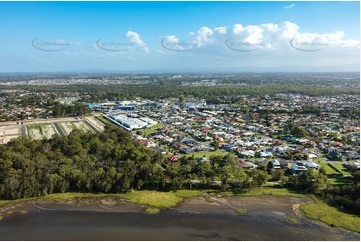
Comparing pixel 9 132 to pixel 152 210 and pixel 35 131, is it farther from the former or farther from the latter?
pixel 152 210

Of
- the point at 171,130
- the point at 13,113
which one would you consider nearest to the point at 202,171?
the point at 171,130

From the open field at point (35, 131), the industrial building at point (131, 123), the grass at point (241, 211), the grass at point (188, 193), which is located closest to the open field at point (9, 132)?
the open field at point (35, 131)

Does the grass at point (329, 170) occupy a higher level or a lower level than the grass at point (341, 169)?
lower

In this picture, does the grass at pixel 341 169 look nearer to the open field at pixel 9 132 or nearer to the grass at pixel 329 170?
the grass at pixel 329 170

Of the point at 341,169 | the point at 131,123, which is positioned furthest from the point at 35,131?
the point at 341,169

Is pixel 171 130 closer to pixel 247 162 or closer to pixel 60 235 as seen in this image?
pixel 247 162

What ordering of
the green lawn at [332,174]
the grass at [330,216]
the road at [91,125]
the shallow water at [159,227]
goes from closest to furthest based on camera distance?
the shallow water at [159,227] → the grass at [330,216] → the green lawn at [332,174] → the road at [91,125]
